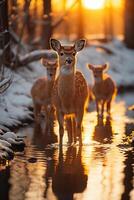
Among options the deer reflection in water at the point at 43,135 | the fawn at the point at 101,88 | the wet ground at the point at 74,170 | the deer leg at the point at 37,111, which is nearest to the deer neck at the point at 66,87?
the wet ground at the point at 74,170

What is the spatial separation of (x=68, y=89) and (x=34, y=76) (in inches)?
465

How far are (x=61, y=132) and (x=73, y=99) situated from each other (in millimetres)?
735

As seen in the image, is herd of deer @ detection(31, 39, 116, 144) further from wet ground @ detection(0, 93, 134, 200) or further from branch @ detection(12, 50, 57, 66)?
branch @ detection(12, 50, 57, 66)

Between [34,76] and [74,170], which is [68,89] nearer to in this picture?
[74,170]

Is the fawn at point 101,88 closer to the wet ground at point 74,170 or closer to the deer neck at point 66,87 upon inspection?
the wet ground at point 74,170

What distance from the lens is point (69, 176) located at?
38.2ft

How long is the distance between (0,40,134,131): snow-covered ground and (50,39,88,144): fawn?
6.35 feet

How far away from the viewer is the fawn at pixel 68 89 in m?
13.8

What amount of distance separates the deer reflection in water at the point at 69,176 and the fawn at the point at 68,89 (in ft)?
2.70

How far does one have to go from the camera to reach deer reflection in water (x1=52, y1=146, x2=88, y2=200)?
10.5 meters

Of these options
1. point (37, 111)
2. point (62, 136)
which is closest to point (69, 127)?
point (62, 136)

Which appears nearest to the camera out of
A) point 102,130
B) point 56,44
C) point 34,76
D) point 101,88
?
point 56,44

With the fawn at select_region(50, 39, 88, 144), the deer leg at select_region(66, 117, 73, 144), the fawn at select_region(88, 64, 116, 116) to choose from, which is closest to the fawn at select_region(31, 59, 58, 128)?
the fawn at select_region(88, 64, 116, 116)

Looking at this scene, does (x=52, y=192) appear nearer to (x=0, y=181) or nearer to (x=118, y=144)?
(x=0, y=181)
